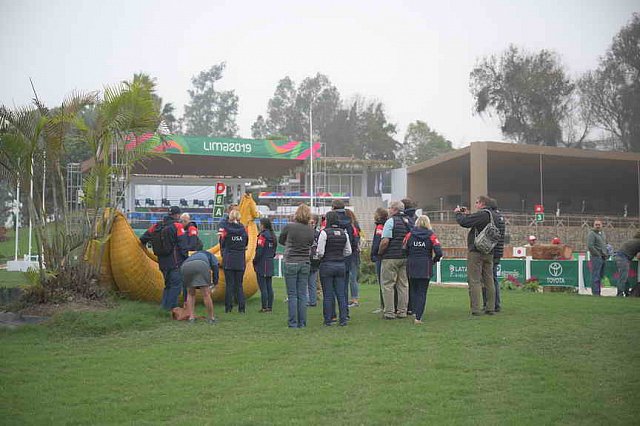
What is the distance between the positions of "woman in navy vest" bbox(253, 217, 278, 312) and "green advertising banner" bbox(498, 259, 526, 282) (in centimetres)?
776

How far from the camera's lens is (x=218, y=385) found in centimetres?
612

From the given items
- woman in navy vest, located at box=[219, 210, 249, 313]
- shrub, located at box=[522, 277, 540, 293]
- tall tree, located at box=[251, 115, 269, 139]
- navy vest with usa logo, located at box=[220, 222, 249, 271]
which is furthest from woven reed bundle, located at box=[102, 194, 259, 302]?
tall tree, located at box=[251, 115, 269, 139]

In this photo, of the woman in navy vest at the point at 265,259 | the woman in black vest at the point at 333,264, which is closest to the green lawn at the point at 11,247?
the woman in navy vest at the point at 265,259

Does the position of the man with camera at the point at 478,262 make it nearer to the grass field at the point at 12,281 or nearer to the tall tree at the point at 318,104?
the grass field at the point at 12,281

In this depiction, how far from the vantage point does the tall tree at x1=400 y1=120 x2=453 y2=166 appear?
78.6 metres

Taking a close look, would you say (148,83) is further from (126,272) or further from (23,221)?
(23,221)

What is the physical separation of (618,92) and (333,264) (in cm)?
3932

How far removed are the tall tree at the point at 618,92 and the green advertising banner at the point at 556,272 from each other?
727 inches

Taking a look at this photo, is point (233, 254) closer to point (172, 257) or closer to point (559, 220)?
point (172, 257)

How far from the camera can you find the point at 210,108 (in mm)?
81938

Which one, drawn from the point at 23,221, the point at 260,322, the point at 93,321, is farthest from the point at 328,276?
the point at 23,221

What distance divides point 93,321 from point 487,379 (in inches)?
214

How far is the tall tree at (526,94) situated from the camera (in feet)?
183

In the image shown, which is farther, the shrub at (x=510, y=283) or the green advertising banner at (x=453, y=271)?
the green advertising banner at (x=453, y=271)
